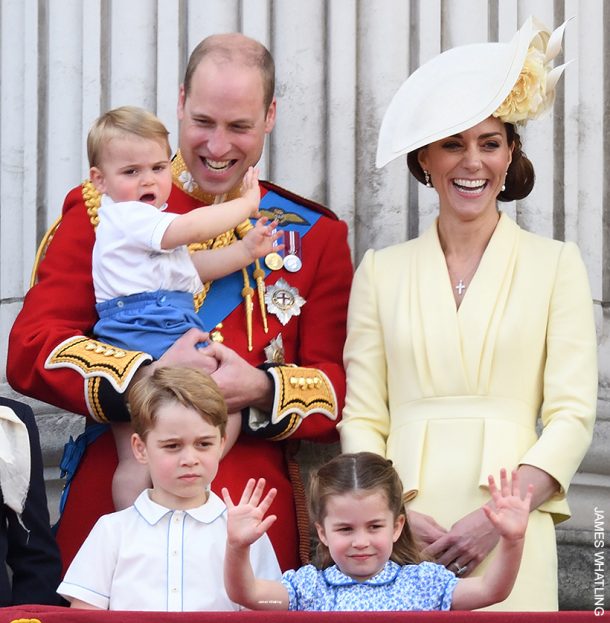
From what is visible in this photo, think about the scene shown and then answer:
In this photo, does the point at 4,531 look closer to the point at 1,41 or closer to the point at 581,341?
the point at 581,341

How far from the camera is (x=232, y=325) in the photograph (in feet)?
18.2

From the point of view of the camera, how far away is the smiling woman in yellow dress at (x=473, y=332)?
5105 mm

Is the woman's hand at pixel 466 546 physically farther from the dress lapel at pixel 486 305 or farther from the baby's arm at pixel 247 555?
the baby's arm at pixel 247 555

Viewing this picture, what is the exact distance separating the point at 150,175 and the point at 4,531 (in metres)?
0.96

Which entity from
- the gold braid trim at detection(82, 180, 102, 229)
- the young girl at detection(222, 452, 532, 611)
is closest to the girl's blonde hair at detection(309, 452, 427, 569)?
the young girl at detection(222, 452, 532, 611)

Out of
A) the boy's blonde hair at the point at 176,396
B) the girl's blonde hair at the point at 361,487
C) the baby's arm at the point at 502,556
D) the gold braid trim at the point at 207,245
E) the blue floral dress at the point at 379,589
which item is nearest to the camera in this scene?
the baby's arm at the point at 502,556

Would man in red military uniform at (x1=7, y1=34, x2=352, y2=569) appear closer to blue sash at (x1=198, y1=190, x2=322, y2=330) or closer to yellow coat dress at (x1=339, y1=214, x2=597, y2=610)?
blue sash at (x1=198, y1=190, x2=322, y2=330)

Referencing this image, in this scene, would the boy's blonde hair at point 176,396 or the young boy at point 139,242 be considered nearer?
the boy's blonde hair at point 176,396

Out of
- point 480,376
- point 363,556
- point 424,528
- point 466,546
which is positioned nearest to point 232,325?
point 480,376

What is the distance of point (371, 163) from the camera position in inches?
239

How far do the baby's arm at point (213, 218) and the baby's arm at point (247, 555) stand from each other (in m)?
0.86

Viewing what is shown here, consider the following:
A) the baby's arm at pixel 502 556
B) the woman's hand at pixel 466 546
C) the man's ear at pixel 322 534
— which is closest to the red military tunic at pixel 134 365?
the woman's hand at pixel 466 546

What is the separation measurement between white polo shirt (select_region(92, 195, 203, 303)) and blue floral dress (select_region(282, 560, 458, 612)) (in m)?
0.97

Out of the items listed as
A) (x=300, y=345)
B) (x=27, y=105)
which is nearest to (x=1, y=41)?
(x=27, y=105)
